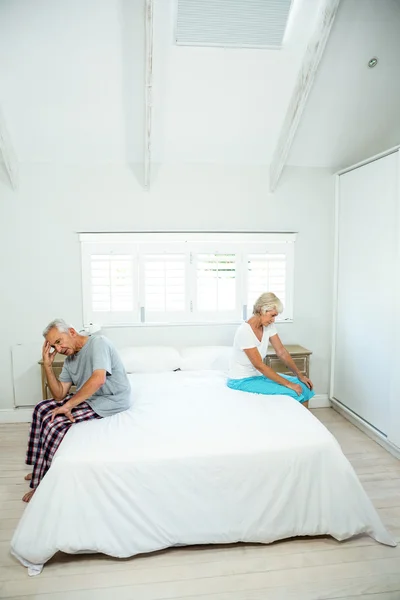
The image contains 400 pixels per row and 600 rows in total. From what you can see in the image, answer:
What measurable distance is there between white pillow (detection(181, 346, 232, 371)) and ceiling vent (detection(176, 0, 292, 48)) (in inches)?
92.7

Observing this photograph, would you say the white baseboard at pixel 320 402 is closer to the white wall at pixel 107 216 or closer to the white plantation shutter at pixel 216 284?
the white wall at pixel 107 216

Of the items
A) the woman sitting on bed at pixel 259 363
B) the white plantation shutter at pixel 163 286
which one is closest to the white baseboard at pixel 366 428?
the woman sitting on bed at pixel 259 363

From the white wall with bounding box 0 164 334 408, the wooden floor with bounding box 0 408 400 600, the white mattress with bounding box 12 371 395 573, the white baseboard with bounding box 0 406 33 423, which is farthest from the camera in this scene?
the white baseboard with bounding box 0 406 33 423

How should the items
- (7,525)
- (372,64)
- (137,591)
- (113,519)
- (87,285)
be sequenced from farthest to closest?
(87,285) < (372,64) < (7,525) < (113,519) < (137,591)

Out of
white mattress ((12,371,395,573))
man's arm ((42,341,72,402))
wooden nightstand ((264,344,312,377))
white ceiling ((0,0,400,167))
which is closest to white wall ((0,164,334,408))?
white ceiling ((0,0,400,167))

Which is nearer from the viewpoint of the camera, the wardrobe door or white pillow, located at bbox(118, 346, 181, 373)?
the wardrobe door

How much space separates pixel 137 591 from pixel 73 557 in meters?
0.42

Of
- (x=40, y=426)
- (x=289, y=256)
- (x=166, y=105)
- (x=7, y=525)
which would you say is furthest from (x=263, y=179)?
(x=7, y=525)

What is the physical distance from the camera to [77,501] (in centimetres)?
201

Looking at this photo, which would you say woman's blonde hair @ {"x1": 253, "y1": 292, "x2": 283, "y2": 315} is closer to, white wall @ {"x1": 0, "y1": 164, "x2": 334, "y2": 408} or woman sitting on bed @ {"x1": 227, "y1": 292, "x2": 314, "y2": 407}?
woman sitting on bed @ {"x1": 227, "y1": 292, "x2": 314, "y2": 407}

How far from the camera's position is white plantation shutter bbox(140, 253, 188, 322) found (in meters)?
3.91

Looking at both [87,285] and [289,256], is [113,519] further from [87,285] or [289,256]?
[289,256]

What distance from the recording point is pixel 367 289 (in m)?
3.49

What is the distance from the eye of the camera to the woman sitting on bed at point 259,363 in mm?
2865
